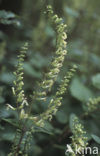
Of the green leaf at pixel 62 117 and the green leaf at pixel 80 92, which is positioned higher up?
the green leaf at pixel 80 92

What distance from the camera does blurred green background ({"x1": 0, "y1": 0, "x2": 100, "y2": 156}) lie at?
1974 mm

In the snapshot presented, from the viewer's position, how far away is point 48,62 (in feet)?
4.22

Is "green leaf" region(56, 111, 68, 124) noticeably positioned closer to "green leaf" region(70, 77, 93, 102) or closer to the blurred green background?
the blurred green background

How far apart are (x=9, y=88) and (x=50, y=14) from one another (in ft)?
4.99

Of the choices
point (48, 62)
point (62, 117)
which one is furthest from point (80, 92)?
point (48, 62)

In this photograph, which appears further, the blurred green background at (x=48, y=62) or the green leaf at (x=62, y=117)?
the green leaf at (x=62, y=117)

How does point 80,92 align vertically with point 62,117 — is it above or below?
above

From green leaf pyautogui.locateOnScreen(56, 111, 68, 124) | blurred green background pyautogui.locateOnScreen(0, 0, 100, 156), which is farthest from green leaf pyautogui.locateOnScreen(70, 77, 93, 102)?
green leaf pyautogui.locateOnScreen(56, 111, 68, 124)

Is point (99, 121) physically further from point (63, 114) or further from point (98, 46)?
point (98, 46)

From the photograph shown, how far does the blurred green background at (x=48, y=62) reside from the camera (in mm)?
1974

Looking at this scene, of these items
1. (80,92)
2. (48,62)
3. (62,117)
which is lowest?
(48,62)

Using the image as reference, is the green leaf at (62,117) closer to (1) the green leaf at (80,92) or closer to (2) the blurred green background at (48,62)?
(2) the blurred green background at (48,62)

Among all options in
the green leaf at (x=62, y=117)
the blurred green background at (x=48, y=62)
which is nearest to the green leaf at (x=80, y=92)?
the blurred green background at (x=48, y=62)

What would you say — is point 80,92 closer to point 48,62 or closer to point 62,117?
point 62,117
